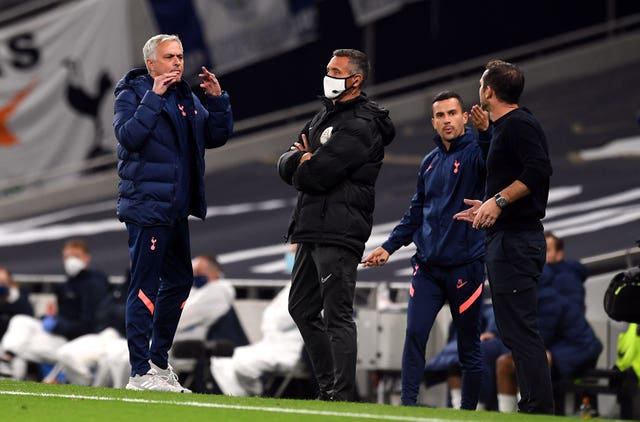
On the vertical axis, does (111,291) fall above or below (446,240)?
above

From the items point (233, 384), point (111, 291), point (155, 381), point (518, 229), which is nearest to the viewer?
point (518, 229)

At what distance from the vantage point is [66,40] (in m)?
19.7

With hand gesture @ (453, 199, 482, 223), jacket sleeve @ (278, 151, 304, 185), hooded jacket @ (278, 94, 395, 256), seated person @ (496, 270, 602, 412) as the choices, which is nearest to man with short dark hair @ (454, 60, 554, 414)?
hand gesture @ (453, 199, 482, 223)

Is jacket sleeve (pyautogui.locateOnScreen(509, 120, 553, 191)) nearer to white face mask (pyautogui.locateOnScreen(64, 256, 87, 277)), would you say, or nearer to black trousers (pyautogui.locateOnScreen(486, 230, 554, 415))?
black trousers (pyautogui.locateOnScreen(486, 230, 554, 415))

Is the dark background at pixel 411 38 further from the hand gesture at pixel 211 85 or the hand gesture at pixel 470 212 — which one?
the hand gesture at pixel 470 212

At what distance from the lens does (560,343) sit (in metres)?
10.7

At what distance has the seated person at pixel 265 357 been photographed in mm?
12109

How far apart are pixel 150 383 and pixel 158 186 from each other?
1011 millimetres

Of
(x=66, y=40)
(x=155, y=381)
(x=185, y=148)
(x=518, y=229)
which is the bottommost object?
(x=155, y=381)

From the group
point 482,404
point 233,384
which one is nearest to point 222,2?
point 233,384

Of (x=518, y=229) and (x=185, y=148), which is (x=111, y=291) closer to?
(x=185, y=148)

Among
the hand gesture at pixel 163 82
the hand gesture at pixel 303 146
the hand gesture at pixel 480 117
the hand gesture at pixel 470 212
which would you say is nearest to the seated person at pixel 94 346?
the hand gesture at pixel 163 82

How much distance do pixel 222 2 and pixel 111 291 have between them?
757 centimetres

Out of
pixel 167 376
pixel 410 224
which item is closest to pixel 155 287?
pixel 167 376
